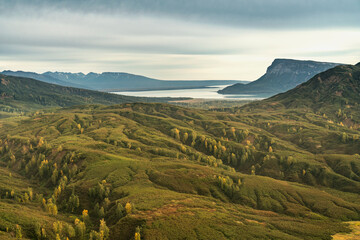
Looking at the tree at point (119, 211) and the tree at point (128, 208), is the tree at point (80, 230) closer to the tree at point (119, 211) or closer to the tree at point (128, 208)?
the tree at point (119, 211)

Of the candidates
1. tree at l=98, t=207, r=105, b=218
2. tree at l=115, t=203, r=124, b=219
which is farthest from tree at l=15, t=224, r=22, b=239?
tree at l=115, t=203, r=124, b=219

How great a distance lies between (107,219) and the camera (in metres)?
168

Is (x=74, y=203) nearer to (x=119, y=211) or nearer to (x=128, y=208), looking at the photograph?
(x=119, y=211)

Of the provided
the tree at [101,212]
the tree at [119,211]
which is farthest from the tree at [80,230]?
the tree at [119,211]

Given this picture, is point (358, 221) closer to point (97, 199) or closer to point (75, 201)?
point (97, 199)

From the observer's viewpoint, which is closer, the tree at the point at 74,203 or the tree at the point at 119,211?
the tree at the point at 119,211

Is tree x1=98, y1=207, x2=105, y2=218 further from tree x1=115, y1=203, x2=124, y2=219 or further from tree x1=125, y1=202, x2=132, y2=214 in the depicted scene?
tree x1=125, y1=202, x2=132, y2=214

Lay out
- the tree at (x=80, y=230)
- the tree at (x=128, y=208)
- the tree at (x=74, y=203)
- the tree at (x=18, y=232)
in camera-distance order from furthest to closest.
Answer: the tree at (x=74, y=203) < the tree at (x=128, y=208) < the tree at (x=80, y=230) < the tree at (x=18, y=232)

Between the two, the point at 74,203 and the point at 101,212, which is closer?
the point at 101,212

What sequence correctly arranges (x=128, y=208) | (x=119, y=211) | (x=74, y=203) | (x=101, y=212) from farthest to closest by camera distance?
(x=74, y=203)
(x=101, y=212)
(x=128, y=208)
(x=119, y=211)

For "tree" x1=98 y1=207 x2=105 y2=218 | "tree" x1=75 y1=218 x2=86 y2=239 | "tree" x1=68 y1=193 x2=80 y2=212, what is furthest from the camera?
"tree" x1=68 y1=193 x2=80 y2=212

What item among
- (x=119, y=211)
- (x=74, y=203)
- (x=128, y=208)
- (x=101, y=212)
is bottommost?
(x=74, y=203)

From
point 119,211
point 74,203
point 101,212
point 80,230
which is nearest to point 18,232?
point 80,230

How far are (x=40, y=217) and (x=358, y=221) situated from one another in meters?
239
